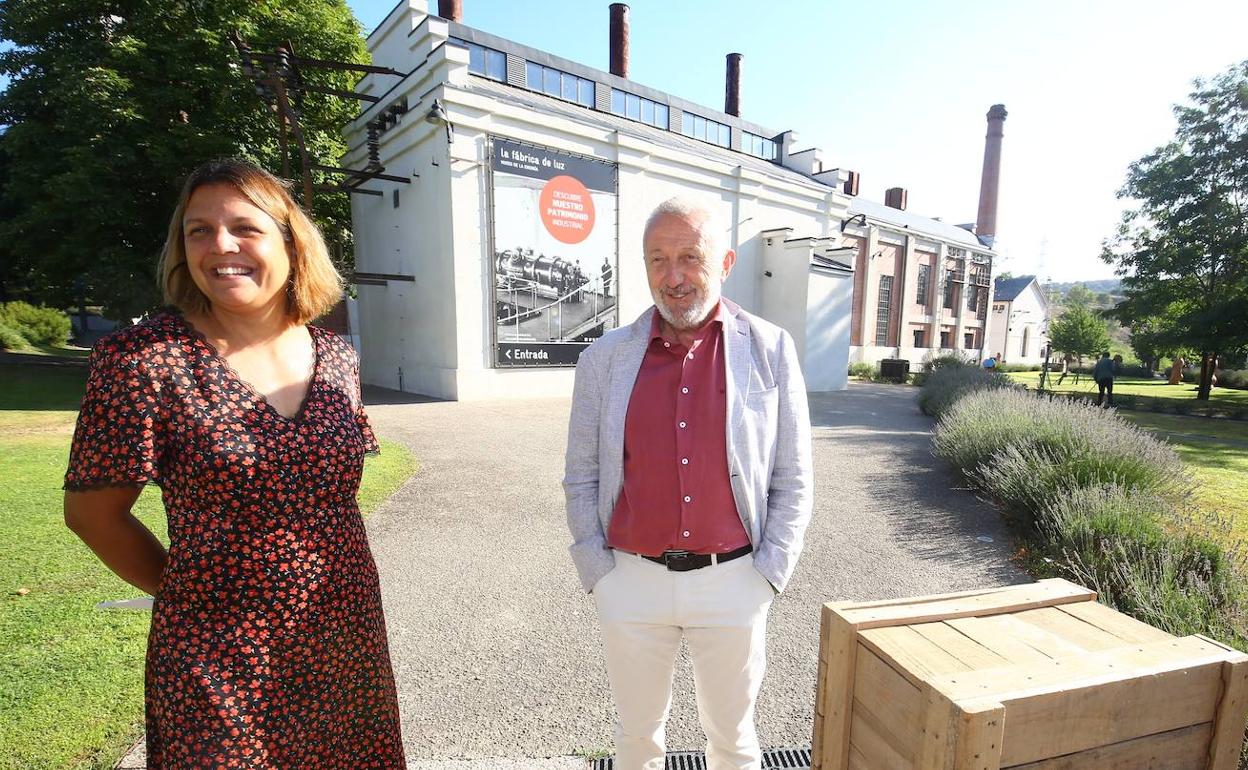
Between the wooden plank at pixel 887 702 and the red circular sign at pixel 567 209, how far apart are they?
50.9 feet

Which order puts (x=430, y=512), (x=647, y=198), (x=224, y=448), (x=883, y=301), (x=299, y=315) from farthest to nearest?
(x=883, y=301) → (x=647, y=198) → (x=430, y=512) → (x=299, y=315) → (x=224, y=448)

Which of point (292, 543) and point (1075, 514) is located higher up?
point (292, 543)

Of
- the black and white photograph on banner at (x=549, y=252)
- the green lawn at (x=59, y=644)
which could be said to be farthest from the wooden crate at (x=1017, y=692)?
the black and white photograph on banner at (x=549, y=252)

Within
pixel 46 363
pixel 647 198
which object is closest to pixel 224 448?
pixel 647 198

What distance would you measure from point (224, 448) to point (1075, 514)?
5.90 metres

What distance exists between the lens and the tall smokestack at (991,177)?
→ 40.3m

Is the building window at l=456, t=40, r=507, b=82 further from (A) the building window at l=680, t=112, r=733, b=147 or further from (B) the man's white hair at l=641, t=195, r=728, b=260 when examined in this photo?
(B) the man's white hair at l=641, t=195, r=728, b=260

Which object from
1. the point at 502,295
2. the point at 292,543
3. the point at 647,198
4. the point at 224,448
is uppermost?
the point at 647,198

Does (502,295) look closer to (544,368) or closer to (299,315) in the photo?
(544,368)

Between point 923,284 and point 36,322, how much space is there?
50.4 meters

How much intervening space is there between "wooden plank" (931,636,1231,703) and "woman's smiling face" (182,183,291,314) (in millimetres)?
2049

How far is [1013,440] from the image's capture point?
6586 mm

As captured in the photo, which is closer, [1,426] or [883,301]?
[1,426]

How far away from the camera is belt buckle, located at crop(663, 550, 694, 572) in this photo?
1.80 m
